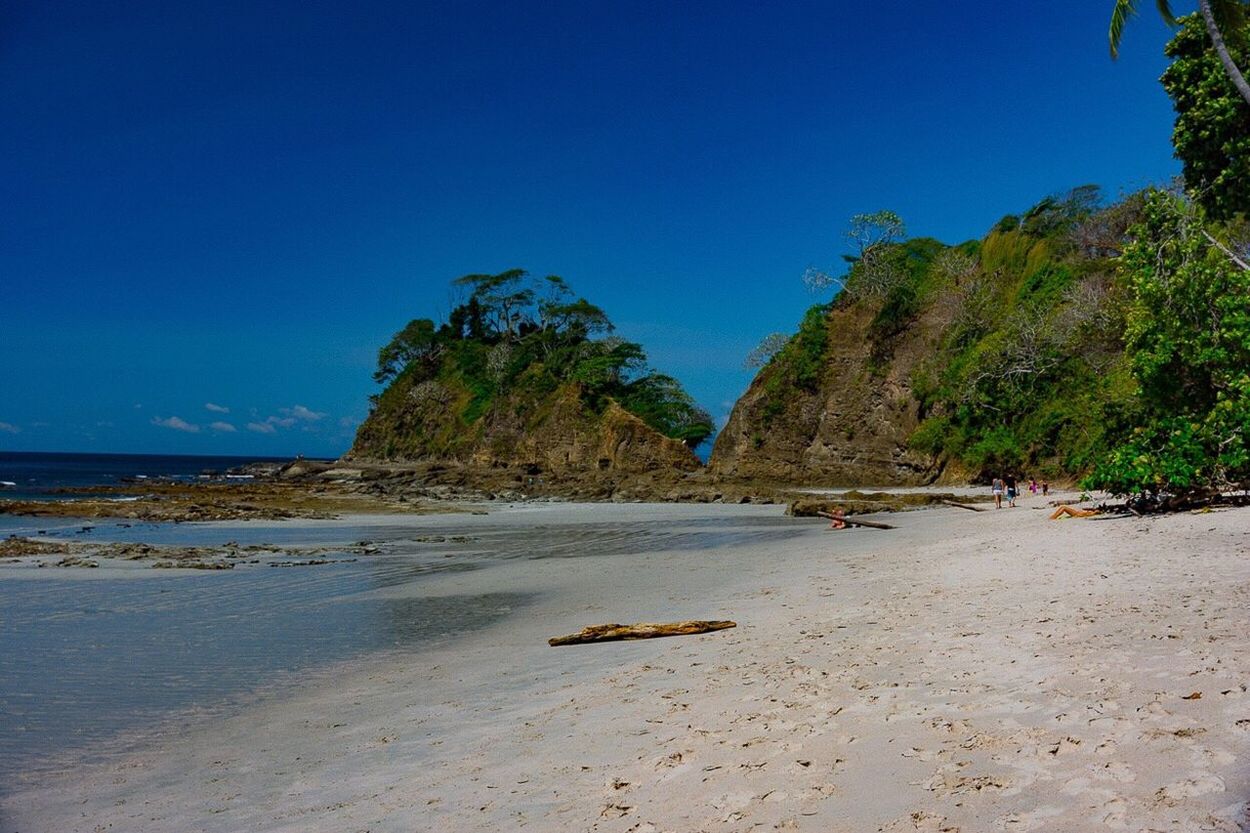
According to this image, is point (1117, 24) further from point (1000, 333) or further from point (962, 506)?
point (1000, 333)

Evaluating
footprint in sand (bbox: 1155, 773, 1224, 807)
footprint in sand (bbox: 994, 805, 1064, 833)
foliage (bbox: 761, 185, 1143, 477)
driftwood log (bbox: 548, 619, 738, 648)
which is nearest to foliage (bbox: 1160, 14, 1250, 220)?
foliage (bbox: 761, 185, 1143, 477)

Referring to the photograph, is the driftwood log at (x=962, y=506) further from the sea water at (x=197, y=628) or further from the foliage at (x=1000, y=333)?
the sea water at (x=197, y=628)

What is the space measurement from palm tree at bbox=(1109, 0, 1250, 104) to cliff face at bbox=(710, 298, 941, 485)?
24.8 metres

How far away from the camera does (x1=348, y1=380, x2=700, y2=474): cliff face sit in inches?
2007

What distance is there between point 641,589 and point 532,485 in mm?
31552

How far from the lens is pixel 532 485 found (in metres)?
42.4

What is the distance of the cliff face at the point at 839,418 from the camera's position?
3894 cm

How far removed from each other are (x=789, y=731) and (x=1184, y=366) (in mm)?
15284

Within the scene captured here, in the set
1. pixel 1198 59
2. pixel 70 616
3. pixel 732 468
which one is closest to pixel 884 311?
pixel 732 468

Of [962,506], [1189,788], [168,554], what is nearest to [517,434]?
[962,506]

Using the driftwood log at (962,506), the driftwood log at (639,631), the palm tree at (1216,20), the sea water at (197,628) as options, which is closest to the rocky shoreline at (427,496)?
the driftwood log at (962,506)

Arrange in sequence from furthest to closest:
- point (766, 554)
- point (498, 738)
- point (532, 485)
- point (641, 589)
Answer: point (532, 485) < point (766, 554) < point (641, 589) < point (498, 738)

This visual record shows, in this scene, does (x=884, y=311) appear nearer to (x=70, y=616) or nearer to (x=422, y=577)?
(x=422, y=577)

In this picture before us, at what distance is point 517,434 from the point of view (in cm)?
6009
